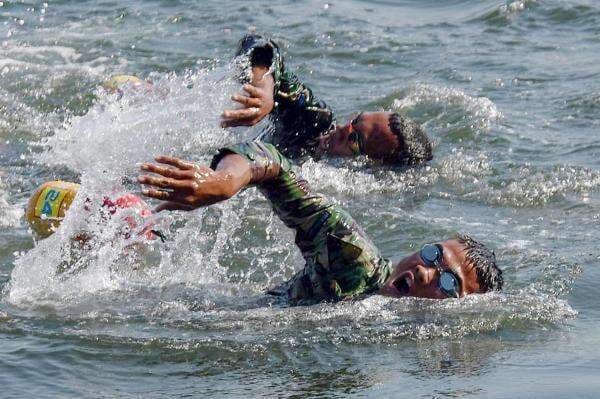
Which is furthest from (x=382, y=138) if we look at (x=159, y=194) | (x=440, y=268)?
(x=159, y=194)

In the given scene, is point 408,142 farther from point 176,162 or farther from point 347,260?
point 176,162

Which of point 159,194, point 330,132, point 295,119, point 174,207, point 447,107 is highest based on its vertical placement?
point 159,194

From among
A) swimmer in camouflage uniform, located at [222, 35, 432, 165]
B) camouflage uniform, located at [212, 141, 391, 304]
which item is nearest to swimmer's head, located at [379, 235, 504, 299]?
camouflage uniform, located at [212, 141, 391, 304]

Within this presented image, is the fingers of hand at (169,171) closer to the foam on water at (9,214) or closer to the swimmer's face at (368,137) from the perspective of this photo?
the foam on water at (9,214)

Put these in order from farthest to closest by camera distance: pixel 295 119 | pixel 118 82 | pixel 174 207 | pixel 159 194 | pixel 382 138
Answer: pixel 118 82
pixel 382 138
pixel 295 119
pixel 174 207
pixel 159 194

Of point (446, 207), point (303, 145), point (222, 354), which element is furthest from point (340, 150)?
point (222, 354)

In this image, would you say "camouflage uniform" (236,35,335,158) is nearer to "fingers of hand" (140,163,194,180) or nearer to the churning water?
the churning water

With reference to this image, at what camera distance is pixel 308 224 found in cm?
632

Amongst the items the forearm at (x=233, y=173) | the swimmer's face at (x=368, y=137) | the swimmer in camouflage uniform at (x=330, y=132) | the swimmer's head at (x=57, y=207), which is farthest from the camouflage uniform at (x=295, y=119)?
the forearm at (x=233, y=173)

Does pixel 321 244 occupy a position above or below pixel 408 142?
above

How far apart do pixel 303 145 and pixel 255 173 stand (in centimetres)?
453

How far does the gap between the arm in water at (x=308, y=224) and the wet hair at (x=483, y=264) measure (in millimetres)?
435

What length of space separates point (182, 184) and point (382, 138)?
5540 millimetres

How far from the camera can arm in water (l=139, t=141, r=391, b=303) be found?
558 centimetres
